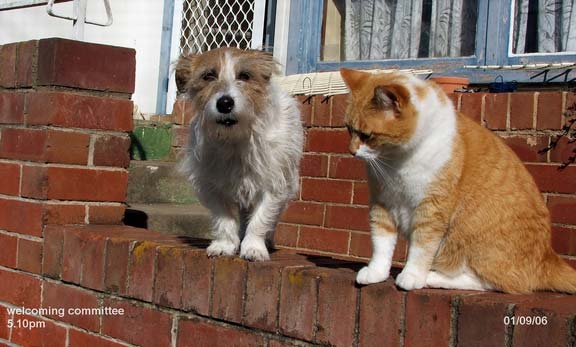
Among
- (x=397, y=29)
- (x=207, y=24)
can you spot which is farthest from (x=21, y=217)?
(x=207, y=24)

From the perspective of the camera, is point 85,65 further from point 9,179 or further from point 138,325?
point 138,325

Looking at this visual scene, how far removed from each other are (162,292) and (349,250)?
147 centimetres

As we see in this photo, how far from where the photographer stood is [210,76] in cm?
357

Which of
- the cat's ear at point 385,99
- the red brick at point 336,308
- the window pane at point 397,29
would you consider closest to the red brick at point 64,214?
the red brick at point 336,308

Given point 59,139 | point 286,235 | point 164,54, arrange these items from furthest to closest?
point 164,54, point 286,235, point 59,139

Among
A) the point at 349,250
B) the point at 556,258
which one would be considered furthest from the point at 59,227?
the point at 556,258

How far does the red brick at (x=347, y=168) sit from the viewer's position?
4.49 m

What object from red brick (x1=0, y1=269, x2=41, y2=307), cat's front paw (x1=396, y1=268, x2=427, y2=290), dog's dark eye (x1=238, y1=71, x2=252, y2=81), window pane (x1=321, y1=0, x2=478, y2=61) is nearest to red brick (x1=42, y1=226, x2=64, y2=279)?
red brick (x1=0, y1=269, x2=41, y2=307)

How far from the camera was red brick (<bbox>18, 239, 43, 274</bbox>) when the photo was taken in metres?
3.92

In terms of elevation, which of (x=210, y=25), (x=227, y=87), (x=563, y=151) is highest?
(x=210, y=25)

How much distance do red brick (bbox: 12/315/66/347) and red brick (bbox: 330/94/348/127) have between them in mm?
1866

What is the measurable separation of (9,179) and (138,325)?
117cm

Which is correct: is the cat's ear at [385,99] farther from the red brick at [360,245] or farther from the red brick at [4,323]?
the red brick at [4,323]

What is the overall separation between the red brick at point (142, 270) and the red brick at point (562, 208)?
1.88 m
